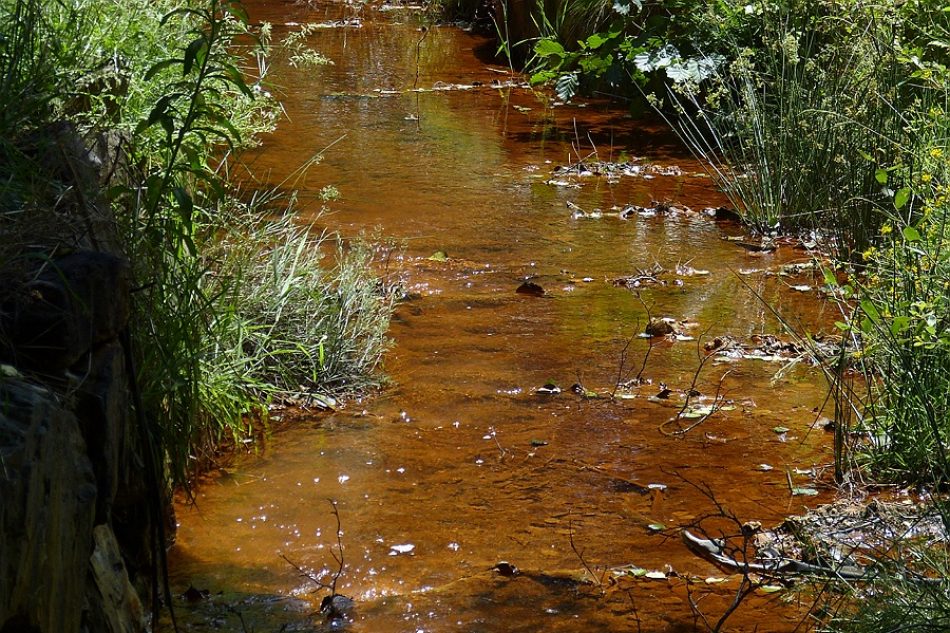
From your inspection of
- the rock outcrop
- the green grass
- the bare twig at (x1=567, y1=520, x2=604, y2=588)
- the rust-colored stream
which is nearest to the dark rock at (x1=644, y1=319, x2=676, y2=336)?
the rust-colored stream

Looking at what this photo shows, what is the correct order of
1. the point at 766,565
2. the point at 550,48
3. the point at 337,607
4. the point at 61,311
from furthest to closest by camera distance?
the point at 550,48 → the point at 766,565 → the point at 337,607 → the point at 61,311

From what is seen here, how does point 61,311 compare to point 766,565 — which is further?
point 766,565

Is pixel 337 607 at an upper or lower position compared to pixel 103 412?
lower

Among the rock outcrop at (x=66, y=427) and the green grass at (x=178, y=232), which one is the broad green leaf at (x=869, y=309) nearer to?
the green grass at (x=178, y=232)

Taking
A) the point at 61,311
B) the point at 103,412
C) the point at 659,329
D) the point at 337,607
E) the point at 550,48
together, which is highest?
the point at 550,48

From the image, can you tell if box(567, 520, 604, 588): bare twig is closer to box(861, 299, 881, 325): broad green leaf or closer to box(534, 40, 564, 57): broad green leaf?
box(861, 299, 881, 325): broad green leaf

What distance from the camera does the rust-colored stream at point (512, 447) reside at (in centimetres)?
320

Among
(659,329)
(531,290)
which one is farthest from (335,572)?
(531,290)

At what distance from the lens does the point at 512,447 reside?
4.10 meters

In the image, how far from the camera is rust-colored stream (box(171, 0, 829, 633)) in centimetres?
320

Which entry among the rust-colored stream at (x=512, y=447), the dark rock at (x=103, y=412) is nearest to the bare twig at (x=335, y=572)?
the rust-colored stream at (x=512, y=447)

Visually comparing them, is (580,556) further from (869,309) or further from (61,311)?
(61,311)

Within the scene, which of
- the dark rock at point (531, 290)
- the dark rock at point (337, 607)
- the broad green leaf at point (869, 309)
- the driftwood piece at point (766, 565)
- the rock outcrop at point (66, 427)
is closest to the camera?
the rock outcrop at point (66, 427)

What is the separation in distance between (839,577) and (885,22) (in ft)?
10.8
